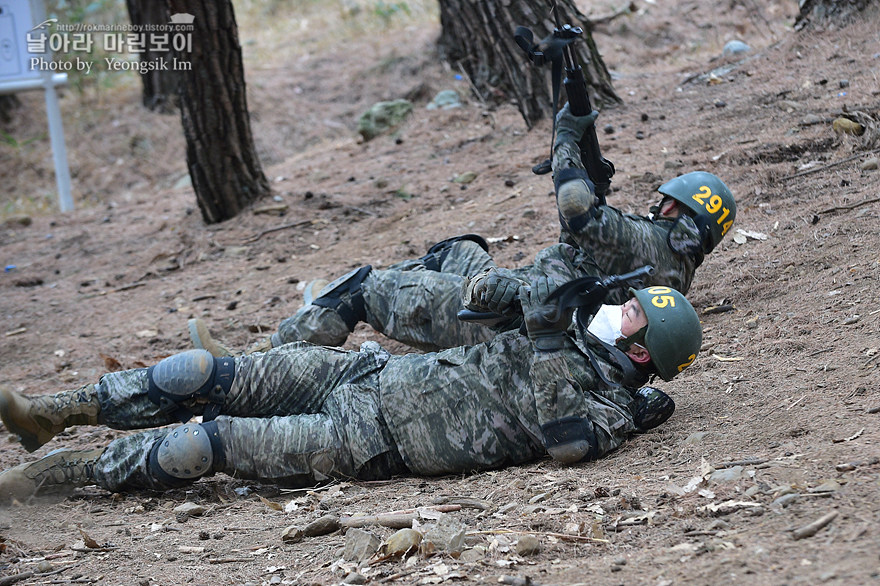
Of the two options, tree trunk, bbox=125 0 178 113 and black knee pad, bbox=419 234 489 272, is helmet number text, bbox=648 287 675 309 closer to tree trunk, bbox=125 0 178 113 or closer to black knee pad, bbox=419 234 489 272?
black knee pad, bbox=419 234 489 272

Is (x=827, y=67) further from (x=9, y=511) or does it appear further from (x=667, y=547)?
(x=9, y=511)

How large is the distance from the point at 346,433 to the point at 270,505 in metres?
0.40

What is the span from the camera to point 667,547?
2.38 meters

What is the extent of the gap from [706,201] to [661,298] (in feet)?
3.19

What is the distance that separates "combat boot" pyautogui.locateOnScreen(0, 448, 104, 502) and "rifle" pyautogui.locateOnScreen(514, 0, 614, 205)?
7.45ft

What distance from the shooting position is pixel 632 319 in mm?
3443

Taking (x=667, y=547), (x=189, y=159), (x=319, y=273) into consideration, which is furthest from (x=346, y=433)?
(x=189, y=159)

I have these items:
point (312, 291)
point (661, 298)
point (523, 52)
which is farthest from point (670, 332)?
point (523, 52)

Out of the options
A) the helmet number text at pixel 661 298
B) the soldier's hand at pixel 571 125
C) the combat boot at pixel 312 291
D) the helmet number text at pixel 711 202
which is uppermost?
the soldier's hand at pixel 571 125

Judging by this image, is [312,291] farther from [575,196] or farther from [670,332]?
[670,332]

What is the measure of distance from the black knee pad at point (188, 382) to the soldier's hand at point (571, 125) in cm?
183

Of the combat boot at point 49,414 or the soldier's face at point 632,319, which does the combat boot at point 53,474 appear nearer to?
the combat boot at point 49,414

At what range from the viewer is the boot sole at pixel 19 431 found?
330 centimetres

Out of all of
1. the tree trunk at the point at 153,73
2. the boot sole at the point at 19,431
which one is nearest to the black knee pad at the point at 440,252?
the boot sole at the point at 19,431
